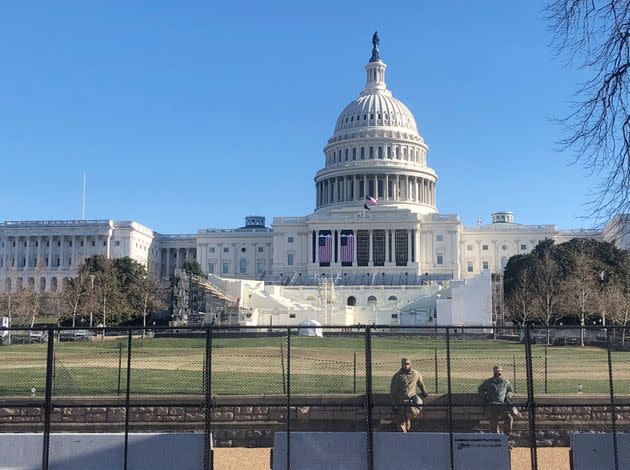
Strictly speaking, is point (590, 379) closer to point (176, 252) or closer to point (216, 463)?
point (216, 463)

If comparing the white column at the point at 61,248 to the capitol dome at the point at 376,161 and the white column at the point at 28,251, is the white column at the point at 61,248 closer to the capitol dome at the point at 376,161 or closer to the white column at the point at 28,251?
the white column at the point at 28,251

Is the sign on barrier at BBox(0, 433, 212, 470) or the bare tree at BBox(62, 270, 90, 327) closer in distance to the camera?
the sign on barrier at BBox(0, 433, 212, 470)

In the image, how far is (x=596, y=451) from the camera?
52.2ft

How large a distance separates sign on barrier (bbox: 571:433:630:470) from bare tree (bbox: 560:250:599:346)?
51.4 metres

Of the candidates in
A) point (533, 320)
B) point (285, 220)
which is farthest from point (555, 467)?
point (285, 220)

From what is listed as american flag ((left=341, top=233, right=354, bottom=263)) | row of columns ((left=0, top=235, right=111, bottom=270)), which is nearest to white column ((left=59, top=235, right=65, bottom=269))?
row of columns ((left=0, top=235, right=111, bottom=270))

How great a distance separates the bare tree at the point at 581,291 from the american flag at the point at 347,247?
192 feet

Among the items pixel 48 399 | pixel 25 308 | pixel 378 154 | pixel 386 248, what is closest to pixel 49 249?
pixel 386 248

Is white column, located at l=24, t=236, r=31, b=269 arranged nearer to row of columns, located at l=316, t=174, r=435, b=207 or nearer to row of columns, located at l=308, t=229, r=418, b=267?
row of columns, located at l=308, t=229, r=418, b=267

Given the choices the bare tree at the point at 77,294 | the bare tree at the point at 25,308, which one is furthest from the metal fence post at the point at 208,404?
the bare tree at the point at 25,308

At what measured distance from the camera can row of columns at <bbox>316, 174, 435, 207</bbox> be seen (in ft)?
493

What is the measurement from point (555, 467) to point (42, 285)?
146 meters

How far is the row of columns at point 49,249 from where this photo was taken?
150 metres

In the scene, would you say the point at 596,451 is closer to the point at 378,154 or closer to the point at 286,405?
the point at 286,405
